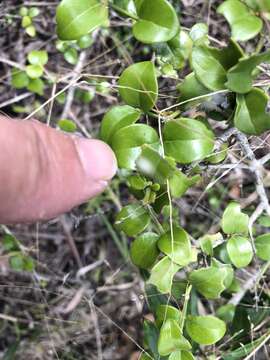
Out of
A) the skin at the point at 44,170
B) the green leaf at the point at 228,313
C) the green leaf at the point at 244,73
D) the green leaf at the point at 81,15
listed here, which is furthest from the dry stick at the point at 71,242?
the green leaf at the point at 244,73

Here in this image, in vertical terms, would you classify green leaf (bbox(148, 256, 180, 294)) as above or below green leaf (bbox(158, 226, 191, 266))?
below

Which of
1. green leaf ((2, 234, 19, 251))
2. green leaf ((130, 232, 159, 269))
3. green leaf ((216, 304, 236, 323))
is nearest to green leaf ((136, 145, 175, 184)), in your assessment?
green leaf ((130, 232, 159, 269))

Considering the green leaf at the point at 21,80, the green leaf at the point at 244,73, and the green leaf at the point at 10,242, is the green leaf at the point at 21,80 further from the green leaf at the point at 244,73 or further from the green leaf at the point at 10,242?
the green leaf at the point at 244,73

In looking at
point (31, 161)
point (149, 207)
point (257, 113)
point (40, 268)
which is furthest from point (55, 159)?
point (40, 268)

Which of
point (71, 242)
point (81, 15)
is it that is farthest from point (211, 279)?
point (71, 242)

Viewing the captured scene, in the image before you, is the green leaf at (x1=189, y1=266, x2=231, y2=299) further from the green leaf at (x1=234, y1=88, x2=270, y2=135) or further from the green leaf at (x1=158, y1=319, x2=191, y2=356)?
the green leaf at (x1=234, y1=88, x2=270, y2=135)

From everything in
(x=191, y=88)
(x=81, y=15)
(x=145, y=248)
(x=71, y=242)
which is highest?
(x=81, y=15)

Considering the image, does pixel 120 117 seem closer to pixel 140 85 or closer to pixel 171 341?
pixel 140 85
